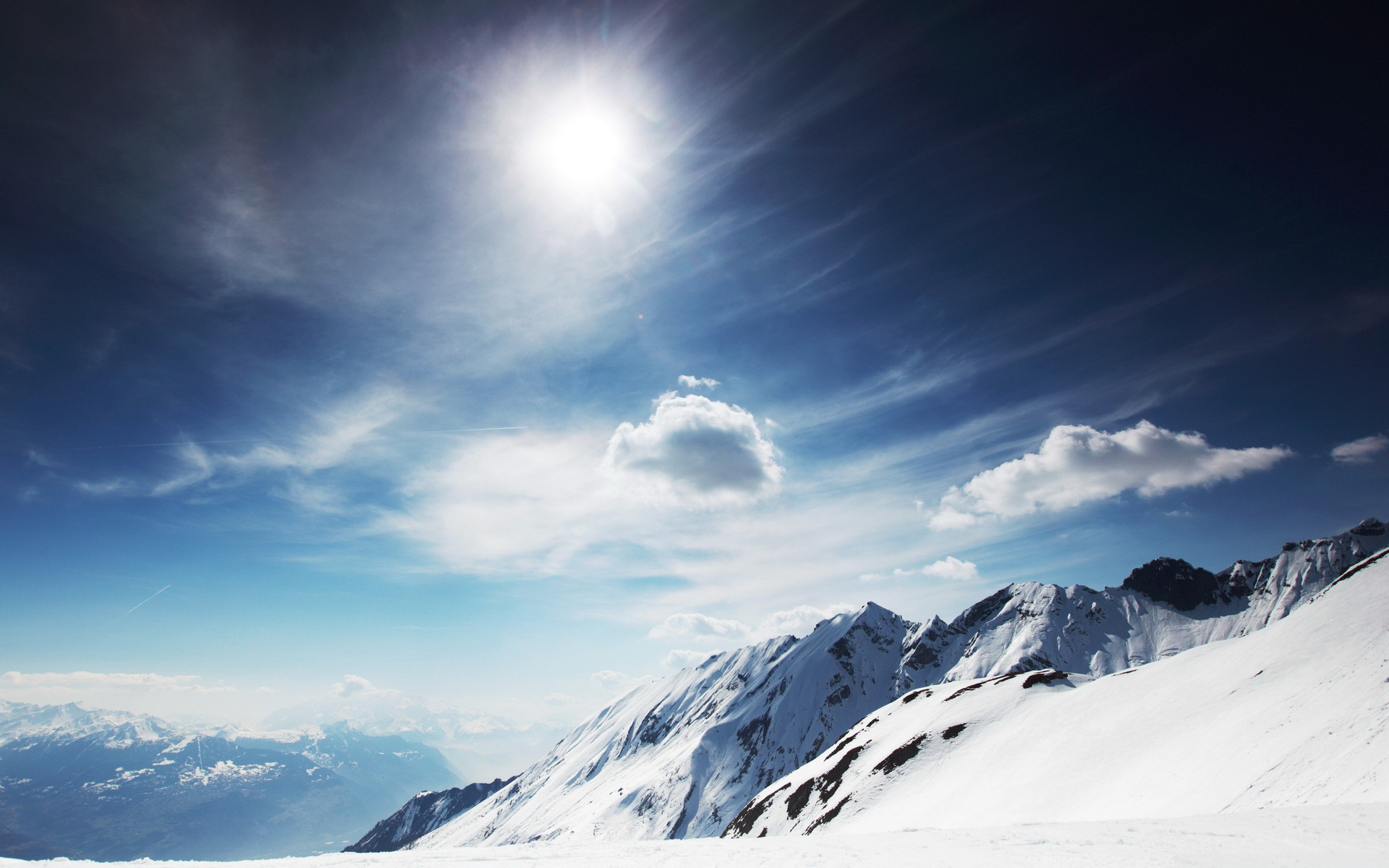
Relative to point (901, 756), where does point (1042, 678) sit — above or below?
above

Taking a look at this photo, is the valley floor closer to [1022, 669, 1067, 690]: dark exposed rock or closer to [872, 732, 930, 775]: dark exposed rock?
[872, 732, 930, 775]: dark exposed rock

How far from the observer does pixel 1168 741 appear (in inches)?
1538

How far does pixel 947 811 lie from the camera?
1783 inches

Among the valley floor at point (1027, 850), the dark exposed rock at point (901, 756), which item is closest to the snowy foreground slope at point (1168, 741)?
the dark exposed rock at point (901, 756)

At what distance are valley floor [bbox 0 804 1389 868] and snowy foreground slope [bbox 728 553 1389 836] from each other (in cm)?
521

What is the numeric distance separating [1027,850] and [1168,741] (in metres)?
33.5

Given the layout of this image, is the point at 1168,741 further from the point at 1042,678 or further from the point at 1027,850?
the point at 1042,678

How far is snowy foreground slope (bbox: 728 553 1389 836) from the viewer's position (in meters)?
28.0

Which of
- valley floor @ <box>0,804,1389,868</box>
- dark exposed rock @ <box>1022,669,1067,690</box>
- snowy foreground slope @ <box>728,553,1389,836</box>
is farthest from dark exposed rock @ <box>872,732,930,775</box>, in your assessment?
valley floor @ <box>0,804,1389,868</box>

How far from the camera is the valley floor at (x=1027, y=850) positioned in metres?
15.8

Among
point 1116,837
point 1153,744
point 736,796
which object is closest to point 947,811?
point 1153,744

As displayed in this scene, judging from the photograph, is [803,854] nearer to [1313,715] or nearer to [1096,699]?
[1313,715]

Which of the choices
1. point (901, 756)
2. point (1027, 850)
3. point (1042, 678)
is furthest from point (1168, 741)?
point (1042, 678)

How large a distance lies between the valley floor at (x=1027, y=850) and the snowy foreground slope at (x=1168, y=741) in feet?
17.1
